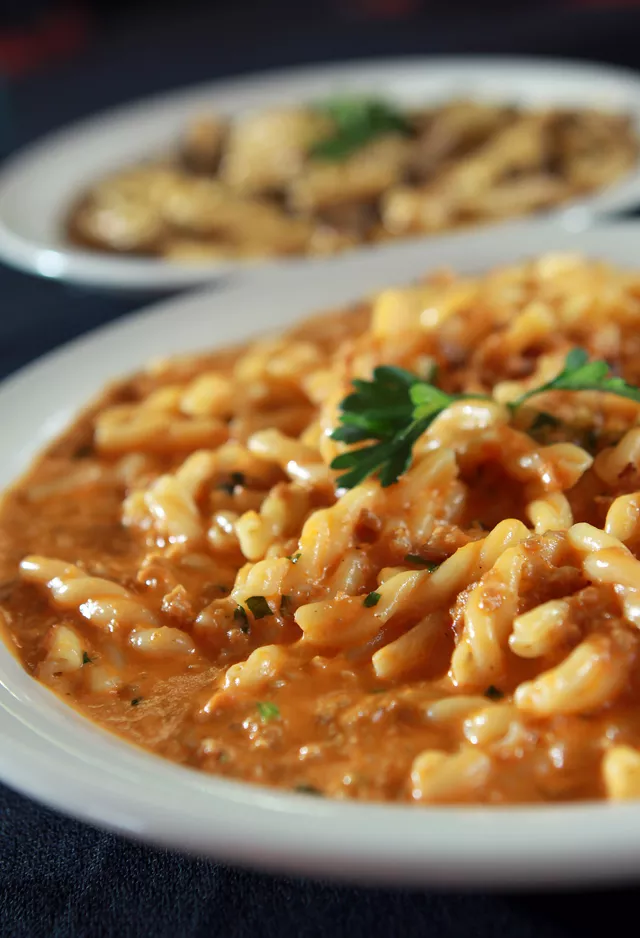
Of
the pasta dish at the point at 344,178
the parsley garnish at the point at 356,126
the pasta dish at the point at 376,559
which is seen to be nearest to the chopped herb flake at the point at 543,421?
the pasta dish at the point at 376,559

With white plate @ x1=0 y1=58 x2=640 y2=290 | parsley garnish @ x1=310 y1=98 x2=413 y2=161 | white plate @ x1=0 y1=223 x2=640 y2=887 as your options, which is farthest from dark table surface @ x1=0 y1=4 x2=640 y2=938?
parsley garnish @ x1=310 y1=98 x2=413 y2=161

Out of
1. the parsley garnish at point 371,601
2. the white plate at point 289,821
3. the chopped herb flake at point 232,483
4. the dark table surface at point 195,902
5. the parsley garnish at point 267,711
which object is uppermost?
the white plate at point 289,821

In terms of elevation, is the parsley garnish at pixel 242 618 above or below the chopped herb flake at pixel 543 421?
above

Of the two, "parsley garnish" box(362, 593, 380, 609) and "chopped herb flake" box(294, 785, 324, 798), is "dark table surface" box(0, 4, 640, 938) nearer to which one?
"chopped herb flake" box(294, 785, 324, 798)

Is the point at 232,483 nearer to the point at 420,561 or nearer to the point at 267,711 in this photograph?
the point at 420,561

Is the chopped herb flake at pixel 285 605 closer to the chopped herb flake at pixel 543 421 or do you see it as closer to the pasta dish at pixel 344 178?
the chopped herb flake at pixel 543 421

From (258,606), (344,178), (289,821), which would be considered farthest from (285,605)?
(344,178)

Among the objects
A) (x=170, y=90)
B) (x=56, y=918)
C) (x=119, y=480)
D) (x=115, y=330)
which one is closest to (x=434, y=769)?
(x=56, y=918)
